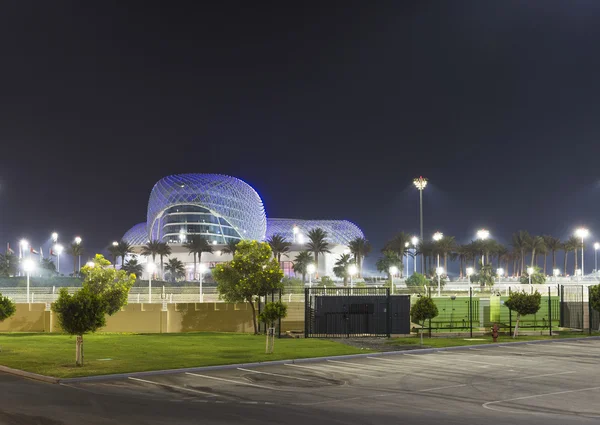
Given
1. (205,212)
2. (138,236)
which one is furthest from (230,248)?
(138,236)

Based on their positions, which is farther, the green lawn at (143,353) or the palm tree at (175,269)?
the palm tree at (175,269)

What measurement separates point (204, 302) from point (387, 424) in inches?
1163

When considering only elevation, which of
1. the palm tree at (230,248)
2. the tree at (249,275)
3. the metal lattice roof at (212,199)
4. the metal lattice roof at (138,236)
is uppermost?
the metal lattice roof at (212,199)

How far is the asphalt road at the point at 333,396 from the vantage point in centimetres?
1238

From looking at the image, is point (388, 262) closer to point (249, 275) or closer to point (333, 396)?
point (249, 275)

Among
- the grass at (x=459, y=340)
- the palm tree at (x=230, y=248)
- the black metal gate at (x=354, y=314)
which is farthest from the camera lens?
the palm tree at (x=230, y=248)

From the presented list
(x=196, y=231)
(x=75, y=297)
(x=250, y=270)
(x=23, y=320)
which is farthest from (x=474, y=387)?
(x=196, y=231)

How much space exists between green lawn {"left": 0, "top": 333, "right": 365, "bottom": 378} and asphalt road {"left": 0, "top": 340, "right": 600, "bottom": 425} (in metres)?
1.51

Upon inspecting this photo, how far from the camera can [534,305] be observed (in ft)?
109

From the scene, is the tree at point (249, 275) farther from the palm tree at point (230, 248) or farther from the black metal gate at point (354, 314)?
the palm tree at point (230, 248)

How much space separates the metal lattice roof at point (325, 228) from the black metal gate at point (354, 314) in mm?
129112

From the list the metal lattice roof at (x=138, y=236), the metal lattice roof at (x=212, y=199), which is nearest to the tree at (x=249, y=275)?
the metal lattice roof at (x=212, y=199)

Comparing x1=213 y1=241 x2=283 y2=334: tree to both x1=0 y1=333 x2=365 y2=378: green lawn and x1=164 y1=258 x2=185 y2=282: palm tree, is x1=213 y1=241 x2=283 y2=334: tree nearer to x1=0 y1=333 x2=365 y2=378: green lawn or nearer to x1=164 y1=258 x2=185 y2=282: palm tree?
x1=0 y1=333 x2=365 y2=378: green lawn

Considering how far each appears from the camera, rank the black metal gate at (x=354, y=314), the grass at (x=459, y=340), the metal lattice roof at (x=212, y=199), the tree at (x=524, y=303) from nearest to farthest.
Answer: the grass at (x=459, y=340) → the black metal gate at (x=354, y=314) → the tree at (x=524, y=303) → the metal lattice roof at (x=212, y=199)
